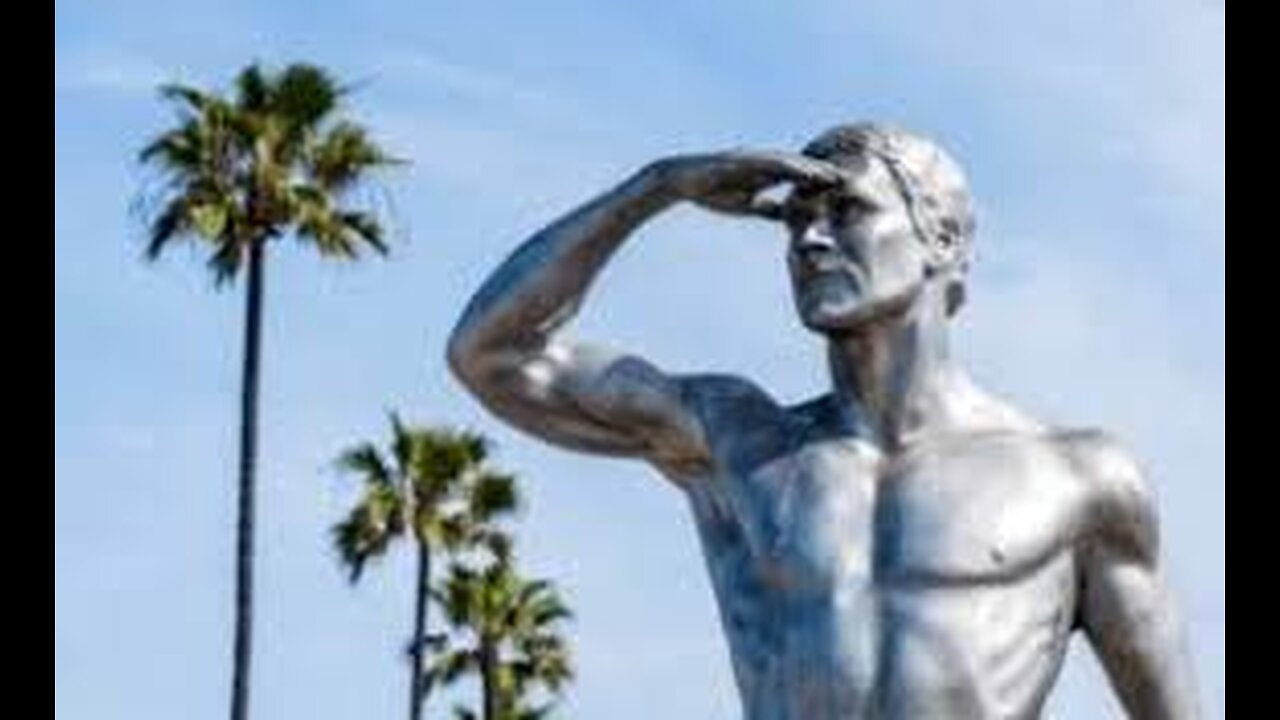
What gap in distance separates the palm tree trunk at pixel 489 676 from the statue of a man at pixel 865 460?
54.5 meters

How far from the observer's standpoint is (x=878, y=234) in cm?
928

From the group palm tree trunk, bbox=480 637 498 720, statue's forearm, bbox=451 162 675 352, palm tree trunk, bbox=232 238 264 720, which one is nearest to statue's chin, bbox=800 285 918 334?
statue's forearm, bbox=451 162 675 352

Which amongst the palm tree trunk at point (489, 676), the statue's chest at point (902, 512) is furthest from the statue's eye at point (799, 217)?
the palm tree trunk at point (489, 676)

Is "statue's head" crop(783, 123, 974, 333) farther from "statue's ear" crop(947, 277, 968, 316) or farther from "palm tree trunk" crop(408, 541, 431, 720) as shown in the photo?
"palm tree trunk" crop(408, 541, 431, 720)

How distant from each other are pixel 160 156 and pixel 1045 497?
34792mm

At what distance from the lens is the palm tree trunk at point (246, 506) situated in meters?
40.3

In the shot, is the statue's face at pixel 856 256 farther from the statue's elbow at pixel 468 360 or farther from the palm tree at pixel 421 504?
the palm tree at pixel 421 504

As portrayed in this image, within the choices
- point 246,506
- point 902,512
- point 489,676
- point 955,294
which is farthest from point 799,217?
point 489,676

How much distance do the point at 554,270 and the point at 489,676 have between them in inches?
2194

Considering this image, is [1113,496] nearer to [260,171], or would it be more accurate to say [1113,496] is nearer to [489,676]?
[260,171]

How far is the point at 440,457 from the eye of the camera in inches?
2234

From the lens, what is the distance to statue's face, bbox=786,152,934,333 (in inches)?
365

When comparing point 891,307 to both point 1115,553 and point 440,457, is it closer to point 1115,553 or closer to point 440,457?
point 1115,553
